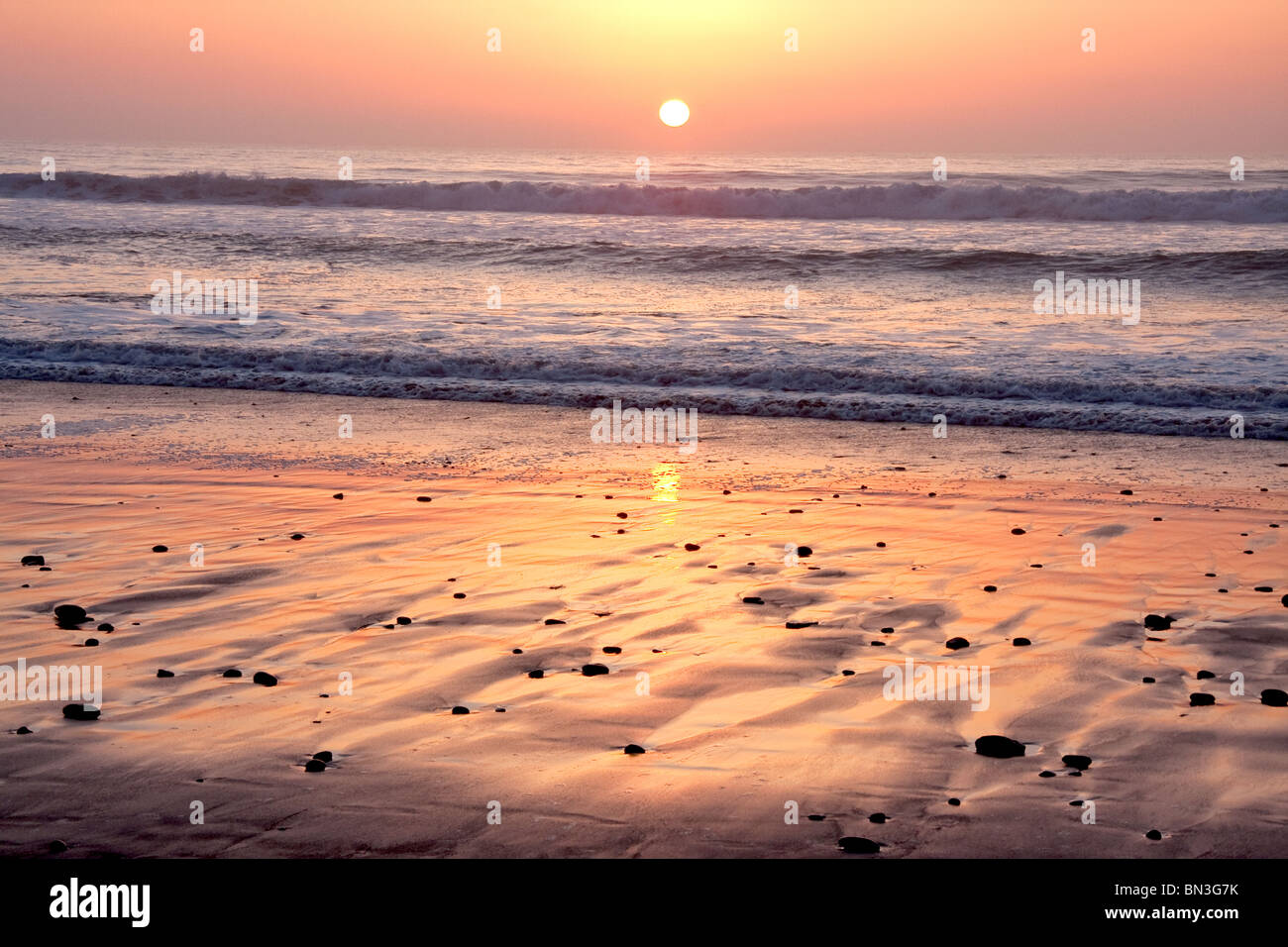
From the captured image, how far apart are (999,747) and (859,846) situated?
36.0 inches

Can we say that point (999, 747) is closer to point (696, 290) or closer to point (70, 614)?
point (70, 614)

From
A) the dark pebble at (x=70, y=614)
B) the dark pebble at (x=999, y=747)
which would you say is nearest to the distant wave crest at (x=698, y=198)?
the dark pebble at (x=70, y=614)

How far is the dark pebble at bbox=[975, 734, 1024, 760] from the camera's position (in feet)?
13.9

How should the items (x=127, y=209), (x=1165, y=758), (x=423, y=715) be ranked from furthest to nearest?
(x=127, y=209) → (x=423, y=715) → (x=1165, y=758)

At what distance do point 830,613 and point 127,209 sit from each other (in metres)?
35.8

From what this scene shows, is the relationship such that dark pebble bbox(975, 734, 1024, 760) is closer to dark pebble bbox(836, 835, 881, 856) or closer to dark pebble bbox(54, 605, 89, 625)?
dark pebble bbox(836, 835, 881, 856)

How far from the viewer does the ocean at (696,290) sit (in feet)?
43.2

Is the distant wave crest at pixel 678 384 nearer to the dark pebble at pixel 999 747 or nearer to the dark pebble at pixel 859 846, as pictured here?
the dark pebble at pixel 999 747

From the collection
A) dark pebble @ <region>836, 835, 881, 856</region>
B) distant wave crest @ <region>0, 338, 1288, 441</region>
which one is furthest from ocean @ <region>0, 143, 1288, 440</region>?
dark pebble @ <region>836, 835, 881, 856</region>

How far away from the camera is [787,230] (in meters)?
32.3

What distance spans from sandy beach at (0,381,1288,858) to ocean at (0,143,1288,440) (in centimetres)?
347
